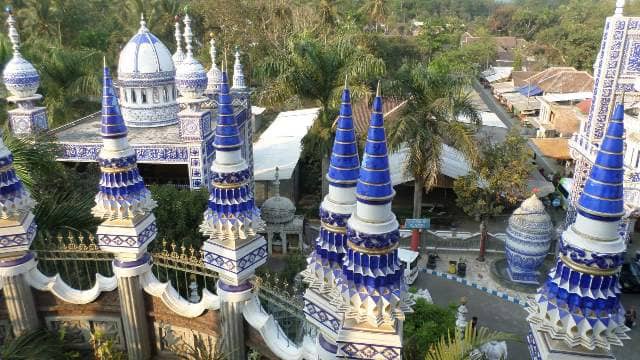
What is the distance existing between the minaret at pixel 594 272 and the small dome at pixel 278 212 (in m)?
11.1

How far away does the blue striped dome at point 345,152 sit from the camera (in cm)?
586

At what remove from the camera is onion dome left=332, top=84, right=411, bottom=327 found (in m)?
5.00

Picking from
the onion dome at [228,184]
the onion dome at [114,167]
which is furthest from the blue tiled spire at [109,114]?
the onion dome at [228,184]

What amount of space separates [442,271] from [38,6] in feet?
96.8

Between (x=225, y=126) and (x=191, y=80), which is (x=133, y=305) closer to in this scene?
(x=225, y=126)

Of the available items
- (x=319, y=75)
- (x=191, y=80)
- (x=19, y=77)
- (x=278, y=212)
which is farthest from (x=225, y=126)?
(x=19, y=77)

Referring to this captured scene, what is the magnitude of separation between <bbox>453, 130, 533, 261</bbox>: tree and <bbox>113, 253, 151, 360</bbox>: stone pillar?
1087cm

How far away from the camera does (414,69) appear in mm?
14852

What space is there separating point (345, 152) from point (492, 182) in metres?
11.3

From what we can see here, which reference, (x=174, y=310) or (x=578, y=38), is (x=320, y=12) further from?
(x=578, y=38)

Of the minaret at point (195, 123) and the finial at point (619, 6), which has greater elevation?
the finial at point (619, 6)

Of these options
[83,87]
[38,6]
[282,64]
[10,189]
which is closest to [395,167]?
[282,64]

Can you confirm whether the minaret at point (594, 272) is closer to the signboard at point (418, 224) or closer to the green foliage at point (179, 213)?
the green foliage at point (179, 213)

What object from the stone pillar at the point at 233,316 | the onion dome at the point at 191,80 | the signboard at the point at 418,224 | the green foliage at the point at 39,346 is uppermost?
the onion dome at the point at 191,80
